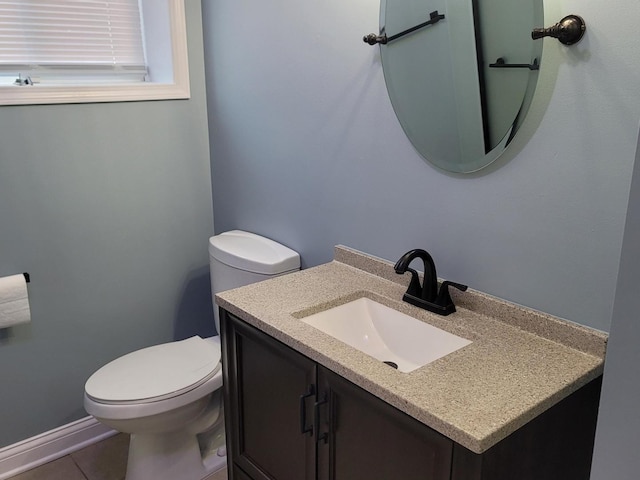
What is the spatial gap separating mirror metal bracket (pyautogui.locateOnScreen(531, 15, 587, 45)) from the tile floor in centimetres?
191

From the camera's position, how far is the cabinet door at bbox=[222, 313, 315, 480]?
1.45 metres

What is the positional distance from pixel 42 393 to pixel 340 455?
1.49 m

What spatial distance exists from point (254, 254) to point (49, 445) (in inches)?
46.5

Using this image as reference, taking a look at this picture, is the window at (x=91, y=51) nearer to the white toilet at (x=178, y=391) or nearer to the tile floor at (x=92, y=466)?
the white toilet at (x=178, y=391)

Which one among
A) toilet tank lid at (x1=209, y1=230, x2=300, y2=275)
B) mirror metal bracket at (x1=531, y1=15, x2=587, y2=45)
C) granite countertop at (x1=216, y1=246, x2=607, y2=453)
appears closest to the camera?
granite countertop at (x1=216, y1=246, x2=607, y2=453)

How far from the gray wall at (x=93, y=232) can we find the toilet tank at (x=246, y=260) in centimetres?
34

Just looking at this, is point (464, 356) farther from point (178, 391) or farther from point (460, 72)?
point (178, 391)

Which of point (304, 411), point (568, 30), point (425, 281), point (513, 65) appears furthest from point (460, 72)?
point (304, 411)

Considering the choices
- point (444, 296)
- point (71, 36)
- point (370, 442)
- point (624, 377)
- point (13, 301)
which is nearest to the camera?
point (624, 377)

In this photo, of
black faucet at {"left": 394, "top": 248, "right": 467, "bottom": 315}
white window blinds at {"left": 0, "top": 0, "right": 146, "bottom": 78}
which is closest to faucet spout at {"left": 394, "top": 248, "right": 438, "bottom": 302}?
black faucet at {"left": 394, "top": 248, "right": 467, "bottom": 315}

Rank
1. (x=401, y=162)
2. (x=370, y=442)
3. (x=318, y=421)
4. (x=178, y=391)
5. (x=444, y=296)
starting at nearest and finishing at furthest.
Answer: (x=370, y=442) → (x=318, y=421) → (x=444, y=296) → (x=401, y=162) → (x=178, y=391)

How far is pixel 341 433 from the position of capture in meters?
1.34

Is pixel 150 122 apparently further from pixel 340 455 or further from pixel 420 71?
pixel 340 455

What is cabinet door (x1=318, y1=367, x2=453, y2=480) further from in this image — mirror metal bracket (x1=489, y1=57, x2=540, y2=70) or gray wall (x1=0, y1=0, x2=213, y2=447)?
gray wall (x1=0, y1=0, x2=213, y2=447)
